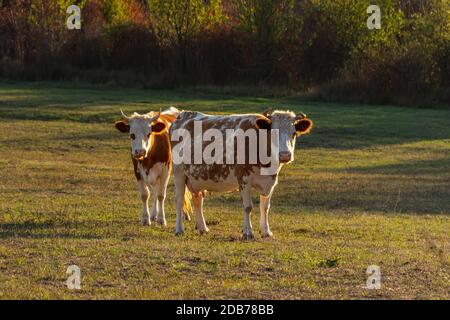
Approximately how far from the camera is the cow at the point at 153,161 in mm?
18250

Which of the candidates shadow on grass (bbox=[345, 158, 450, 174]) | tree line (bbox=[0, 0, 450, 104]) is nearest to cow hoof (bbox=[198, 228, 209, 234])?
shadow on grass (bbox=[345, 158, 450, 174])

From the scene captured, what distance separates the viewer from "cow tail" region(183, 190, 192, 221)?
18578mm

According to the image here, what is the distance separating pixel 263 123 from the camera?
1655 centimetres

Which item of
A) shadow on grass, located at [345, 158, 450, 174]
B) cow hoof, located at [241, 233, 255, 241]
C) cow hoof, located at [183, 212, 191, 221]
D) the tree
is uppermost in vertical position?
the tree

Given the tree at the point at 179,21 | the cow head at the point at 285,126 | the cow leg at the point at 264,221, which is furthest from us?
the tree at the point at 179,21

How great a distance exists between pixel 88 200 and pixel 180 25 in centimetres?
3649

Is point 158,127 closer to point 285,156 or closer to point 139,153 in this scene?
point 139,153

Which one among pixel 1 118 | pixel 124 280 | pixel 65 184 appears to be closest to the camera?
pixel 124 280

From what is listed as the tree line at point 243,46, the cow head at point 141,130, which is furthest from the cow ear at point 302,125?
the tree line at point 243,46

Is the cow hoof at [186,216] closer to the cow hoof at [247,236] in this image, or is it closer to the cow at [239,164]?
the cow at [239,164]

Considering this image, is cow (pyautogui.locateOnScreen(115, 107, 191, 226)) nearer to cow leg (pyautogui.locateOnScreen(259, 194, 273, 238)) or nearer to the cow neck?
the cow neck
